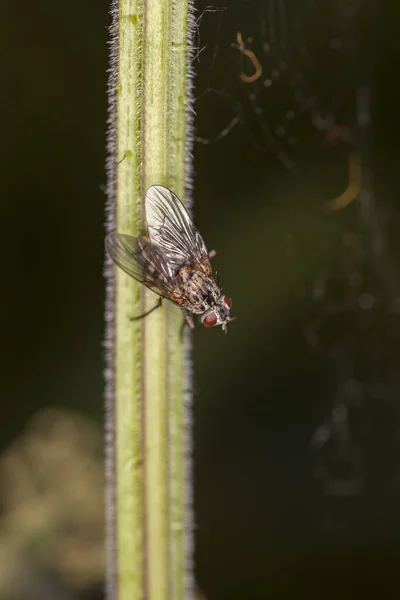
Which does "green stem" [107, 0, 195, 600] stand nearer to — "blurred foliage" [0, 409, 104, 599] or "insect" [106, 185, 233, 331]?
"insect" [106, 185, 233, 331]

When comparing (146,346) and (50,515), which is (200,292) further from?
(50,515)

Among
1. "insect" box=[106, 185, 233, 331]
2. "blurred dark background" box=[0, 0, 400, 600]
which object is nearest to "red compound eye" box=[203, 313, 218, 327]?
"insect" box=[106, 185, 233, 331]

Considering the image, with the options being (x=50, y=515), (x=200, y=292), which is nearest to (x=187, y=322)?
(x=200, y=292)

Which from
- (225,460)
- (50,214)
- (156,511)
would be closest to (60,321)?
(50,214)

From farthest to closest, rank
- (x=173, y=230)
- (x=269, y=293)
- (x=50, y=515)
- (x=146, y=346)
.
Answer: (x=269, y=293), (x=50, y=515), (x=173, y=230), (x=146, y=346)

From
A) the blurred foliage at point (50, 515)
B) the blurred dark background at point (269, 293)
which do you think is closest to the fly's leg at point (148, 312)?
the blurred foliage at point (50, 515)

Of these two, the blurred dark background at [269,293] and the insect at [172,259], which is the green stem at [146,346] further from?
the blurred dark background at [269,293]
